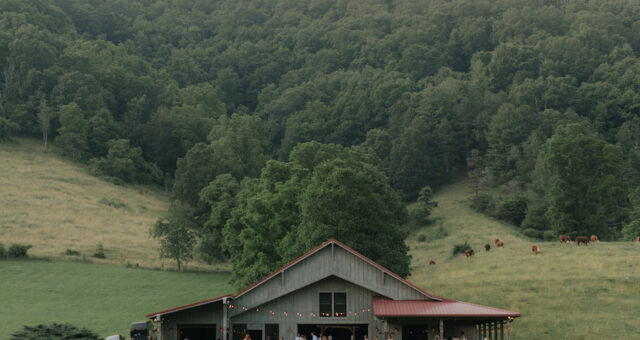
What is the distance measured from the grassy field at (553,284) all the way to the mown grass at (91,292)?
65.0 ft

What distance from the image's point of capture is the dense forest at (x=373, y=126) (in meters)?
73.1

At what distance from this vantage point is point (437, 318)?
37.2 m

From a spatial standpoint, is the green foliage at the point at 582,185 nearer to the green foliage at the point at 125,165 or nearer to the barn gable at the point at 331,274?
the barn gable at the point at 331,274

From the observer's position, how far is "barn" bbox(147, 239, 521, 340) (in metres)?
38.2

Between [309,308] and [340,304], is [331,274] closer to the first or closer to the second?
[340,304]

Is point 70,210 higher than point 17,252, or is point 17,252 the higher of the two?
point 70,210

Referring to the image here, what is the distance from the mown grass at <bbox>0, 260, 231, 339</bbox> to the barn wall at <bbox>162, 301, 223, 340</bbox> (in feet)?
28.0

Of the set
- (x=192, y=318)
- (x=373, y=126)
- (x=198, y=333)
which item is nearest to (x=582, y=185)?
(x=198, y=333)

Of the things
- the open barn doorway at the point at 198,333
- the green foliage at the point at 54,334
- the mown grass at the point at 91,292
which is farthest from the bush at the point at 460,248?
the green foliage at the point at 54,334

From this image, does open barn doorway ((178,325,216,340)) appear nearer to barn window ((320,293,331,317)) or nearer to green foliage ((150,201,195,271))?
barn window ((320,293,331,317))

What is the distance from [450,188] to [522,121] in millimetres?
16698

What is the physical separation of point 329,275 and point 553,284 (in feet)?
66.2

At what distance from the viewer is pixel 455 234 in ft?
294

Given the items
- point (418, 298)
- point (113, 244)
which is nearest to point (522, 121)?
point (113, 244)
